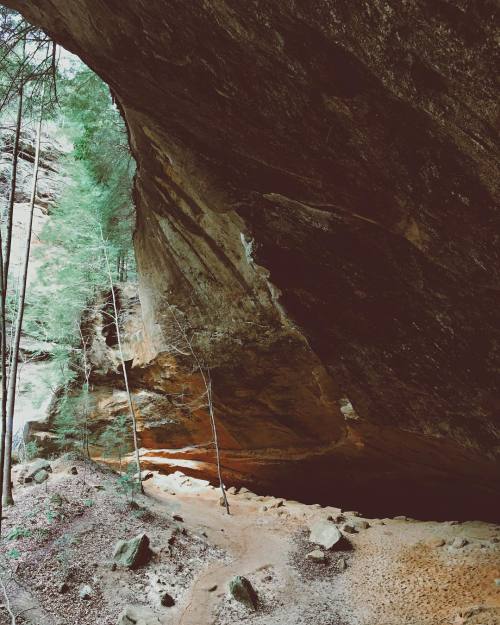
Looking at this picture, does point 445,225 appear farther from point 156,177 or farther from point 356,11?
point 156,177

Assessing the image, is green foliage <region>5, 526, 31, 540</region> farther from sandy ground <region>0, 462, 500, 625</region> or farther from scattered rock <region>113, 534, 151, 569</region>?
scattered rock <region>113, 534, 151, 569</region>

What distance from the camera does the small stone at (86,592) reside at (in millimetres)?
5965

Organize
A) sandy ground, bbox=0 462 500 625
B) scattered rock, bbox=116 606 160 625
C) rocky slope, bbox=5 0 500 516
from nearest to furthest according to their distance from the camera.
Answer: rocky slope, bbox=5 0 500 516 → scattered rock, bbox=116 606 160 625 → sandy ground, bbox=0 462 500 625

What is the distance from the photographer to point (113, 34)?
4.45m

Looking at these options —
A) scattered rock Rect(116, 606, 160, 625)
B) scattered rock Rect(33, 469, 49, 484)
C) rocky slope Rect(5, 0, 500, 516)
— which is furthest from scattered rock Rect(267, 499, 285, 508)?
scattered rock Rect(33, 469, 49, 484)

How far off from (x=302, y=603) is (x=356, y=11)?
7664 mm

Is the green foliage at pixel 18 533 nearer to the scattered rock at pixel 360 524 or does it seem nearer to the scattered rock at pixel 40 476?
the scattered rock at pixel 40 476

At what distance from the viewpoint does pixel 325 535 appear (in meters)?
8.48

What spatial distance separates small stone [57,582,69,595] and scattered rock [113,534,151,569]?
923 millimetres

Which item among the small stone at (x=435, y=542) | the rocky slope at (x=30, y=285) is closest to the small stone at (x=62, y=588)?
the small stone at (x=435, y=542)

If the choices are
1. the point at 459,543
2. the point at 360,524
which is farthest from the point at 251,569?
the point at 459,543

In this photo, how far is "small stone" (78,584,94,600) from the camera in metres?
5.96

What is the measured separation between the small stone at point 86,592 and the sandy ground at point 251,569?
0.09 meters

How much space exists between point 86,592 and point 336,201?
6.81 m
